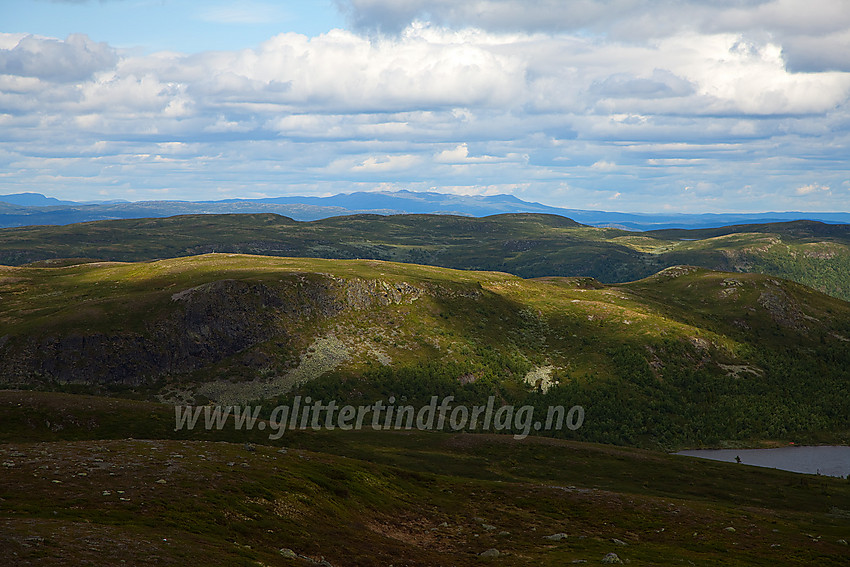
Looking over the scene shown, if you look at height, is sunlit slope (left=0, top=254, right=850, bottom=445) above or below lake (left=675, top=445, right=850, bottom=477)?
above

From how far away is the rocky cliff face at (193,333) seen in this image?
12875cm

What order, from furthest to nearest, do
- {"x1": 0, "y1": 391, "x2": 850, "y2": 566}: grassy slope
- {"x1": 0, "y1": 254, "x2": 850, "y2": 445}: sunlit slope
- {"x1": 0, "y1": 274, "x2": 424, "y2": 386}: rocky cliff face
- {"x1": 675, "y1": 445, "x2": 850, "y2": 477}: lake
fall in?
1. {"x1": 0, "y1": 254, "x2": 850, "y2": 445}: sunlit slope
2. {"x1": 0, "y1": 274, "x2": 424, "y2": 386}: rocky cliff face
3. {"x1": 675, "y1": 445, "x2": 850, "y2": 477}: lake
4. {"x1": 0, "y1": 391, "x2": 850, "y2": 566}: grassy slope

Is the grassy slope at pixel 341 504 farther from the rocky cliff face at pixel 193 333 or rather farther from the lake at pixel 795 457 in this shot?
the rocky cliff face at pixel 193 333

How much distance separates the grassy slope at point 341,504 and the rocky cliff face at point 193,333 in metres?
51.9

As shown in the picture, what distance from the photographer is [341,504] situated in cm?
5284

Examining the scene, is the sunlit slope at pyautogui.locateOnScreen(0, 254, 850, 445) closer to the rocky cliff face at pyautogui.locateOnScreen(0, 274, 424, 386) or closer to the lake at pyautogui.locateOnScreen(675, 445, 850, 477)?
the rocky cliff face at pyautogui.locateOnScreen(0, 274, 424, 386)

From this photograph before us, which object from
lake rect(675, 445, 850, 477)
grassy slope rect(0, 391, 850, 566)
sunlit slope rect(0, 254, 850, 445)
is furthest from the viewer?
sunlit slope rect(0, 254, 850, 445)

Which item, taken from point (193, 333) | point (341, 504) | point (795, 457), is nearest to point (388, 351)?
point (193, 333)

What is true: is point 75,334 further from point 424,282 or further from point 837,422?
point 837,422

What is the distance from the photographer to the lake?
12636 centimetres

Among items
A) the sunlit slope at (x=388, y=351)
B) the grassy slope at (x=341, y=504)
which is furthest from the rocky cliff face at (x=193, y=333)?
the grassy slope at (x=341, y=504)

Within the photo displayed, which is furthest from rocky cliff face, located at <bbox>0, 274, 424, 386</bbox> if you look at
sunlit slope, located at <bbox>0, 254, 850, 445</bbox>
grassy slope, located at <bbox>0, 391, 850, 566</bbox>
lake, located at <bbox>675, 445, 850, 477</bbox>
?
lake, located at <bbox>675, 445, 850, 477</bbox>

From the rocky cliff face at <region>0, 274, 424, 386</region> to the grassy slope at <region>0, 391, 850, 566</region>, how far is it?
51.9 m

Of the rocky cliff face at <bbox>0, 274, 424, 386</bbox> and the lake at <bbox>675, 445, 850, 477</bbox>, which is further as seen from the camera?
the rocky cliff face at <bbox>0, 274, 424, 386</bbox>
